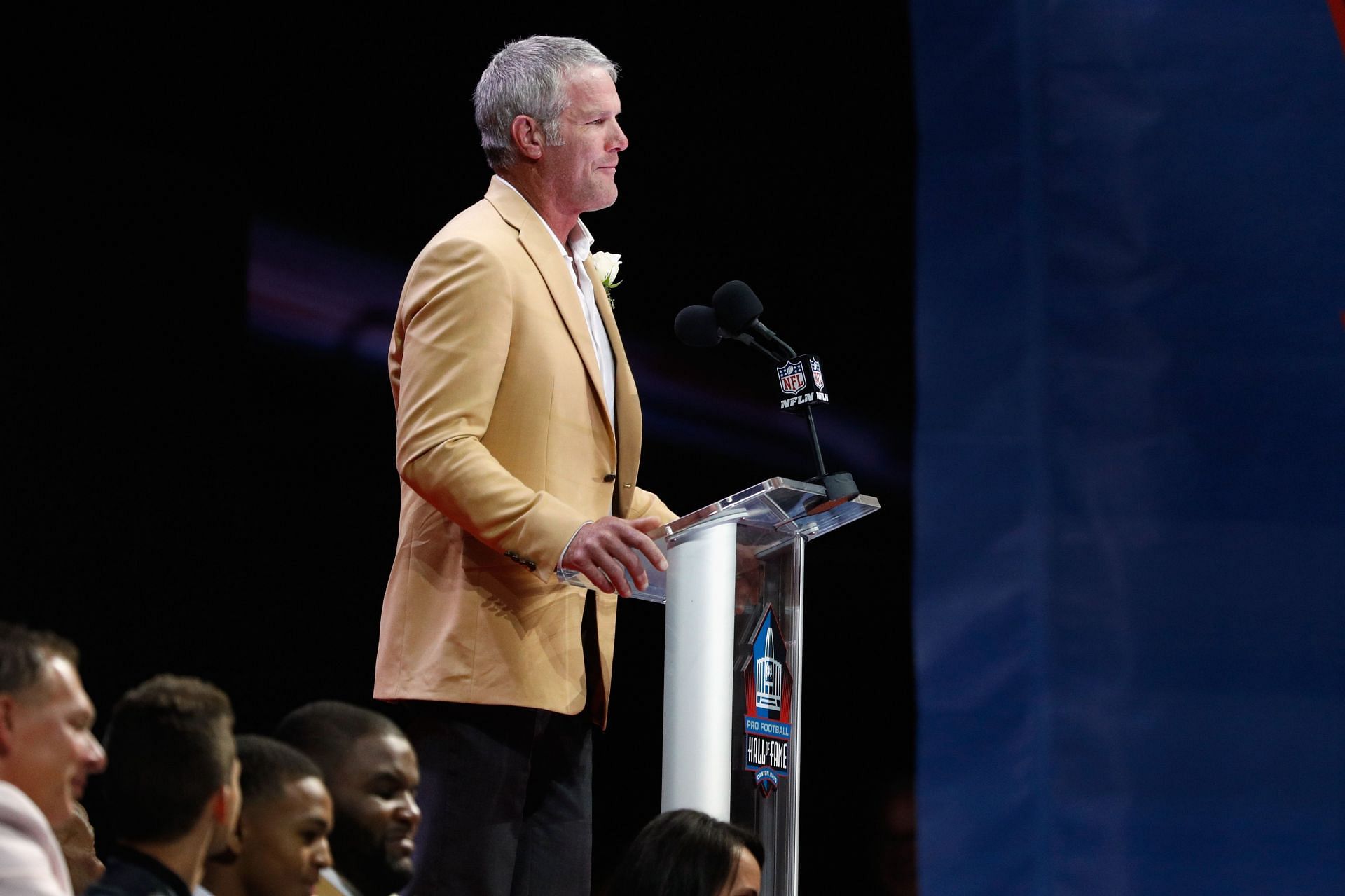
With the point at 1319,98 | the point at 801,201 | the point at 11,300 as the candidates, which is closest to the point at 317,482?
the point at 11,300

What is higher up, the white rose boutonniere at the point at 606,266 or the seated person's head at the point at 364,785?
the white rose boutonniere at the point at 606,266

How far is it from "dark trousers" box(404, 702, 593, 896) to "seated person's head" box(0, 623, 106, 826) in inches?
29.0

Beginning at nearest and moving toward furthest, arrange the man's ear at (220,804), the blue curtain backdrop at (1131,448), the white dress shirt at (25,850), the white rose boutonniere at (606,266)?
the white dress shirt at (25,850), the man's ear at (220,804), the white rose boutonniere at (606,266), the blue curtain backdrop at (1131,448)

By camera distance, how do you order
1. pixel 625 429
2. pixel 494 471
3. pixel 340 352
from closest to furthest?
pixel 494 471
pixel 625 429
pixel 340 352

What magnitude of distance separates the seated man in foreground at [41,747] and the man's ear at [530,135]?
1.19m

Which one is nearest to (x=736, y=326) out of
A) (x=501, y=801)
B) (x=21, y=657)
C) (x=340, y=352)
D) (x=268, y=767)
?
(x=501, y=801)

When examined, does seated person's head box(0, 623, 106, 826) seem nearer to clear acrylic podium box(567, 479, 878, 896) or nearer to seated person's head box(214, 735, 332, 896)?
seated person's head box(214, 735, 332, 896)

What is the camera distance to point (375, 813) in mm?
1447

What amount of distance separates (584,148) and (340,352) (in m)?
1.02

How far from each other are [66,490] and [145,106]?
28.4 inches

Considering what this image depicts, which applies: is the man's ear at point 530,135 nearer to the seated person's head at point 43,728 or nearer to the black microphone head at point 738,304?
the black microphone head at point 738,304

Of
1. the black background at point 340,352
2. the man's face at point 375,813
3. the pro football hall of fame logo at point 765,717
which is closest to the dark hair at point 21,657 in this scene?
the man's face at point 375,813

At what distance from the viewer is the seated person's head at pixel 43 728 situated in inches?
48.5

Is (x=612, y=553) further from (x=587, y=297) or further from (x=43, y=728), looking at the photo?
(x=43, y=728)
